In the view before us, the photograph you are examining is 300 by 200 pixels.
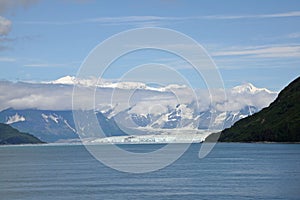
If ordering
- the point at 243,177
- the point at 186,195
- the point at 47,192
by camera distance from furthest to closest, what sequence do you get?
the point at 243,177
the point at 47,192
the point at 186,195

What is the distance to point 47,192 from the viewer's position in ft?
512

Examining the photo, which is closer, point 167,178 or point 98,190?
point 98,190

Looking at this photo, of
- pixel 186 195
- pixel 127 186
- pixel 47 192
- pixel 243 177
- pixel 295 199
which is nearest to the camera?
pixel 295 199

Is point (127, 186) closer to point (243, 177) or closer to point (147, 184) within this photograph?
point (147, 184)

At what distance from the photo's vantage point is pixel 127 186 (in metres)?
166

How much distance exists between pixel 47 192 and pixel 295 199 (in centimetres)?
6259

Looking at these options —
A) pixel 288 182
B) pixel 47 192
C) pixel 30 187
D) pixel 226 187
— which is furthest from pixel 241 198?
pixel 30 187

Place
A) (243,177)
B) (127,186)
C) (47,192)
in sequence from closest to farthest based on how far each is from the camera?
(47,192)
(127,186)
(243,177)

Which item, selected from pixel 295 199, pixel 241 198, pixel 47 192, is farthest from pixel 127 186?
pixel 295 199

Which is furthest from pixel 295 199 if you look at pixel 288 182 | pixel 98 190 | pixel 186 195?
pixel 98 190

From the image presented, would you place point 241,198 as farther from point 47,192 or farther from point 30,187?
point 30,187

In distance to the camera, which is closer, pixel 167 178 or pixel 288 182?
pixel 288 182

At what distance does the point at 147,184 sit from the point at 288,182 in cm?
3879

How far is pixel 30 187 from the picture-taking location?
170375 mm
